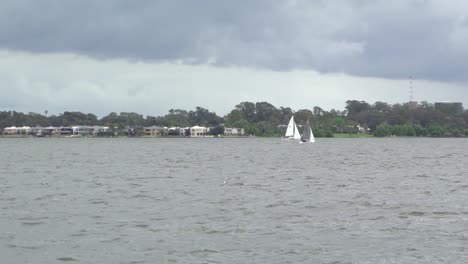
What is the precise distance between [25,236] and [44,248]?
2646 mm

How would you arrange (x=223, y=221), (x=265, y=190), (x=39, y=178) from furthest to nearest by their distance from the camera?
(x=39, y=178)
(x=265, y=190)
(x=223, y=221)

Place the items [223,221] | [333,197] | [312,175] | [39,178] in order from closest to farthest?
[223,221] → [333,197] → [39,178] → [312,175]

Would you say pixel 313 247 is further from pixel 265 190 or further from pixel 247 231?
pixel 265 190

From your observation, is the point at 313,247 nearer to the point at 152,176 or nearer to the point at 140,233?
the point at 140,233

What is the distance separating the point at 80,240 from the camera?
2870cm

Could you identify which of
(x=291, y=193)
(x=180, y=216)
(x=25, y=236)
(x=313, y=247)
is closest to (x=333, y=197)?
(x=291, y=193)

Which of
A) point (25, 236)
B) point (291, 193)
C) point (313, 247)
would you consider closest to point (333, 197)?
point (291, 193)

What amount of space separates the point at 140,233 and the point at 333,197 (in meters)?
16.5

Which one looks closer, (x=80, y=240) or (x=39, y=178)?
(x=80, y=240)

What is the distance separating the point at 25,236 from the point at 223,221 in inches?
322

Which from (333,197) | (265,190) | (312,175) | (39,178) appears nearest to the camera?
(333,197)

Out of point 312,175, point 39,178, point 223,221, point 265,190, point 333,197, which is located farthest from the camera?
point 312,175

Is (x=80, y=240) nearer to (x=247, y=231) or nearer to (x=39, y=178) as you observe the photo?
(x=247, y=231)

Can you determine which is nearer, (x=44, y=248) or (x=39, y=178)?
(x=44, y=248)
